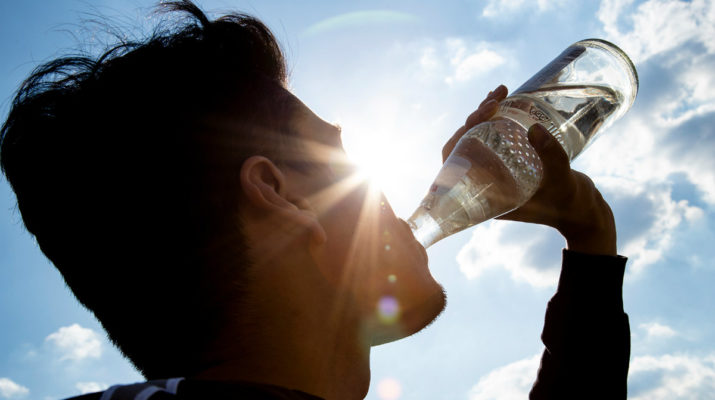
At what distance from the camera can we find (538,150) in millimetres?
1780

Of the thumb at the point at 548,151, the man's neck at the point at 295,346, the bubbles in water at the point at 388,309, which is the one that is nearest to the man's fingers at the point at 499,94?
the thumb at the point at 548,151

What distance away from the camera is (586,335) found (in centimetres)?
180

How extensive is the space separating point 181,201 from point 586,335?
5.37ft

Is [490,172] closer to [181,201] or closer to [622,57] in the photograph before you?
[622,57]

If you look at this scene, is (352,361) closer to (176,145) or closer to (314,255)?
(314,255)

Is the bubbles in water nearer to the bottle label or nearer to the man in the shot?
the man

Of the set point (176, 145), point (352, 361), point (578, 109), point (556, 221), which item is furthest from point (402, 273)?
point (578, 109)

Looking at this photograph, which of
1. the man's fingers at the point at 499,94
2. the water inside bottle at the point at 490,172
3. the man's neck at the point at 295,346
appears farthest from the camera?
the man's fingers at the point at 499,94

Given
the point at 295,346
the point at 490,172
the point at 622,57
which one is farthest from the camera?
the point at 622,57

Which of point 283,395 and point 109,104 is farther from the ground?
point 109,104

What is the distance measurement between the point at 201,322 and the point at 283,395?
0.43 m

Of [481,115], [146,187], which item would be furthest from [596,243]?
[146,187]

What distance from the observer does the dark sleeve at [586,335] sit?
5.82ft

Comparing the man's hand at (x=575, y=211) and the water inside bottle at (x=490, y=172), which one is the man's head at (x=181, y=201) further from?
the man's hand at (x=575, y=211)
